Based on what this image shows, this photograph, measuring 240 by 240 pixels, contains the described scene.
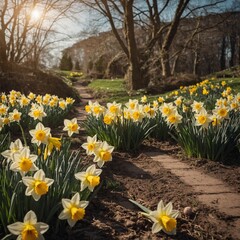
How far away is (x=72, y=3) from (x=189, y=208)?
15.5 metres

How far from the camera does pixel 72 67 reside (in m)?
52.0

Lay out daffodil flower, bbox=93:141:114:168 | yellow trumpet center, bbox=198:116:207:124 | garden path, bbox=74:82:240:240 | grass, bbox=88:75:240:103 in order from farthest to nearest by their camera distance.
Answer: grass, bbox=88:75:240:103 < yellow trumpet center, bbox=198:116:207:124 < garden path, bbox=74:82:240:240 < daffodil flower, bbox=93:141:114:168

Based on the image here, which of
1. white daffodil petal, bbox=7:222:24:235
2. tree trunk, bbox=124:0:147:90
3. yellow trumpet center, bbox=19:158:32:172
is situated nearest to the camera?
white daffodil petal, bbox=7:222:24:235

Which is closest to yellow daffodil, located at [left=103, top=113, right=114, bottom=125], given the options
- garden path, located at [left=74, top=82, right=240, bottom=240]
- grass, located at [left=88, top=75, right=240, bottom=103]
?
garden path, located at [left=74, top=82, right=240, bottom=240]

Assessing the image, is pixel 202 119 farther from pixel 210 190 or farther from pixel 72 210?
pixel 72 210

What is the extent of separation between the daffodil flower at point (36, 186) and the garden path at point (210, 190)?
4.14ft

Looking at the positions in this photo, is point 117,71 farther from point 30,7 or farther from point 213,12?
point 30,7

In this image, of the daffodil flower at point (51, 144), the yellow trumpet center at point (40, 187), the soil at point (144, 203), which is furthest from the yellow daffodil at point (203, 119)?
the yellow trumpet center at point (40, 187)

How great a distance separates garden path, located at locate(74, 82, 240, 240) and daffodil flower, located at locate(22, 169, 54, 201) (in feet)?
4.14

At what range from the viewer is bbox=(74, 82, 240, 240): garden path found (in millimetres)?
2188

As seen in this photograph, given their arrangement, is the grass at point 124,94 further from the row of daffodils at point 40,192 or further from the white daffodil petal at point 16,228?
the white daffodil petal at point 16,228

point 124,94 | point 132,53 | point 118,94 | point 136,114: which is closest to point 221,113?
point 136,114

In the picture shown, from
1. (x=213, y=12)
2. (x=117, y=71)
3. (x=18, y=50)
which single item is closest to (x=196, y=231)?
(x=18, y=50)

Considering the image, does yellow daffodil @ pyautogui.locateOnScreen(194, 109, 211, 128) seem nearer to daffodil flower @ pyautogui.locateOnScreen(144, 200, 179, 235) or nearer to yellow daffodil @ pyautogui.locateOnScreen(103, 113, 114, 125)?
yellow daffodil @ pyautogui.locateOnScreen(103, 113, 114, 125)
